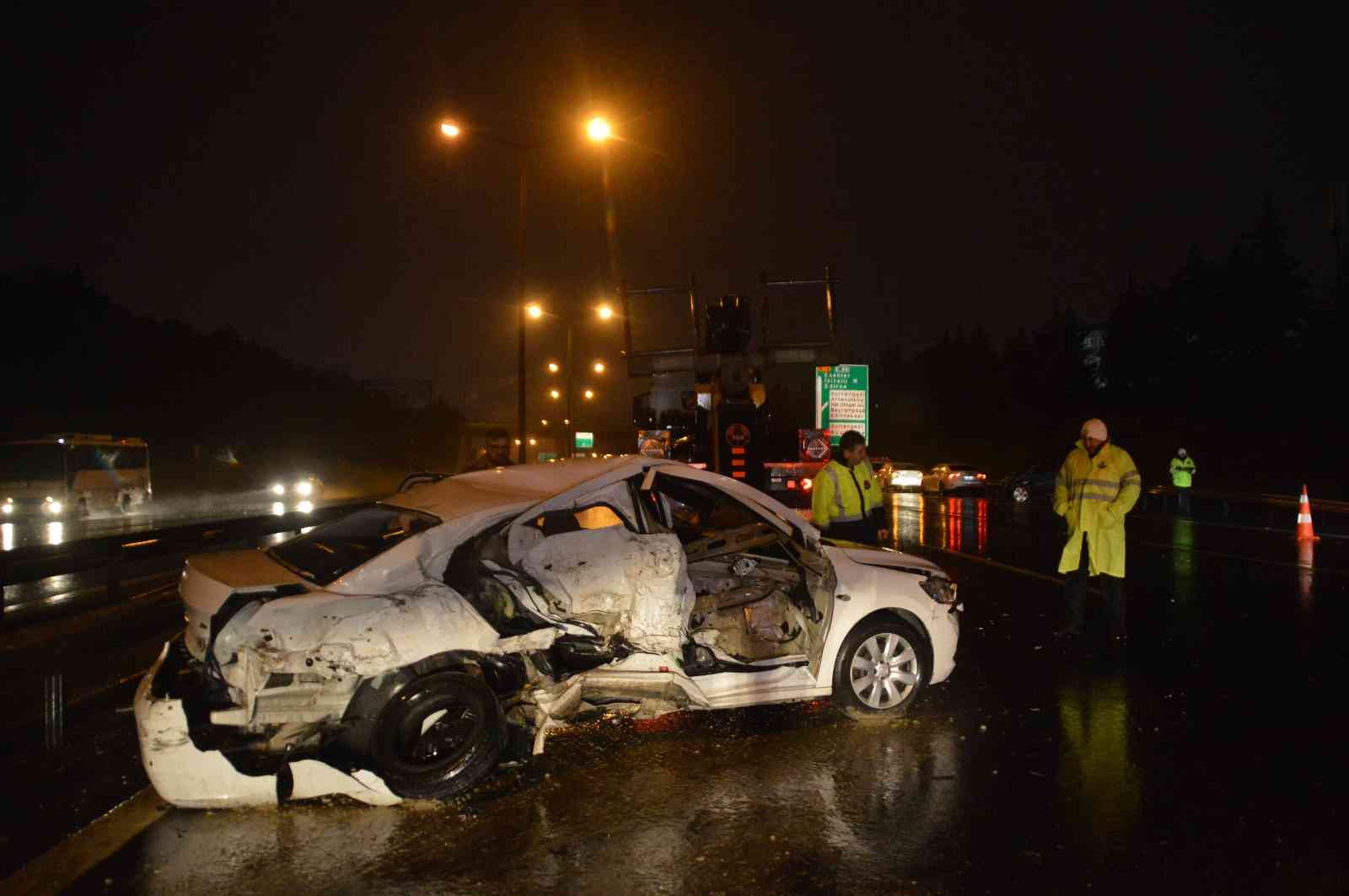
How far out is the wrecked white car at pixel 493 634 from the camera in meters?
4.46

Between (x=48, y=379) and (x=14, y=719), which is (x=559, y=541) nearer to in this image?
(x=14, y=719)

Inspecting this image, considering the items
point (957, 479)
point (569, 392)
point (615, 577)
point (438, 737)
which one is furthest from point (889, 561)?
point (569, 392)

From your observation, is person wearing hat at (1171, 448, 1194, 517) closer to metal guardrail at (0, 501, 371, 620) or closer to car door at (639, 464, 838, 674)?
metal guardrail at (0, 501, 371, 620)

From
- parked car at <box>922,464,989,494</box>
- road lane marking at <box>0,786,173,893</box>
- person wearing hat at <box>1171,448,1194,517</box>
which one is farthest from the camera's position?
parked car at <box>922,464,989,494</box>

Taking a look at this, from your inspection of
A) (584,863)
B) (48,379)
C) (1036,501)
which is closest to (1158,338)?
(1036,501)

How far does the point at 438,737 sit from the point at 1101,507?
588 cm

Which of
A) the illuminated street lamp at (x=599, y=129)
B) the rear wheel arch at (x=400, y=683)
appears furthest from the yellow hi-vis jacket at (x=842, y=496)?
the illuminated street lamp at (x=599, y=129)

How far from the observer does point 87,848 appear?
4191 mm

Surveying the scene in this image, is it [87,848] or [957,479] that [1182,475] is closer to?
[957,479]

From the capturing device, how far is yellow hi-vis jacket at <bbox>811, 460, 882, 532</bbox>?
8.48 metres

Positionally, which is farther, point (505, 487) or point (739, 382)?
point (739, 382)

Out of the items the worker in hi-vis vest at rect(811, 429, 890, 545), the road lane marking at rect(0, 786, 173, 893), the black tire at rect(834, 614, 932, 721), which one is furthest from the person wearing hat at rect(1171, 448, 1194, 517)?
the road lane marking at rect(0, 786, 173, 893)

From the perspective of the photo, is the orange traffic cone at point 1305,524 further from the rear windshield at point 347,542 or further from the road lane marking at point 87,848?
the road lane marking at point 87,848

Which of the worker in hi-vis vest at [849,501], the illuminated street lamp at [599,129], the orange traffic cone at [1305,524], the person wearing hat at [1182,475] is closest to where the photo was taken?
the worker in hi-vis vest at [849,501]
